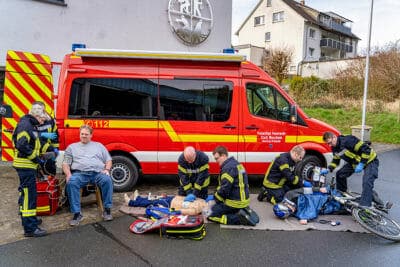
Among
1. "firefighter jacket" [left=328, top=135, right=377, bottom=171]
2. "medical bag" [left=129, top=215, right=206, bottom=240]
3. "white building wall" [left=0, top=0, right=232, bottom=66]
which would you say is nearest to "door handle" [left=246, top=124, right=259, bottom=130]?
"firefighter jacket" [left=328, top=135, right=377, bottom=171]

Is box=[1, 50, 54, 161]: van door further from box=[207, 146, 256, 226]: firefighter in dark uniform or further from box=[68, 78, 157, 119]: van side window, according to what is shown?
box=[207, 146, 256, 226]: firefighter in dark uniform

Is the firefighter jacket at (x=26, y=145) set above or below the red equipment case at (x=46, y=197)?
above

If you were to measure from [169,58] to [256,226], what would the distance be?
3516mm

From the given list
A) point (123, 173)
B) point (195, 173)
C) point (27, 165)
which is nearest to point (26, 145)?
point (27, 165)

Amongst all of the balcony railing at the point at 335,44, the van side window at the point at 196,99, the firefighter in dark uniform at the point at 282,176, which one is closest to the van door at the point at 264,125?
the van side window at the point at 196,99

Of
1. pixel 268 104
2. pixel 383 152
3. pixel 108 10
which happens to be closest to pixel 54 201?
pixel 268 104

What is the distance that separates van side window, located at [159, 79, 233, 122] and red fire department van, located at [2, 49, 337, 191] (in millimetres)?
20

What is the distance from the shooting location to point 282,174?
6.00 meters

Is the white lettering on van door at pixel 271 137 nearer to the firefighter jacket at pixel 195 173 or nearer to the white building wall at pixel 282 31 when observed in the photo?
the firefighter jacket at pixel 195 173

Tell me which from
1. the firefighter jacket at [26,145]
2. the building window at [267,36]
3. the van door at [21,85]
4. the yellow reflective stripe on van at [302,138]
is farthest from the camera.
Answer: the building window at [267,36]

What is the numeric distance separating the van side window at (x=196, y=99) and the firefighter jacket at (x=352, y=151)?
84.2 inches

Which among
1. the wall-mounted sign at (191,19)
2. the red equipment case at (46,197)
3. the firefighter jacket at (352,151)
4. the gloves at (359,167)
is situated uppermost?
the wall-mounted sign at (191,19)

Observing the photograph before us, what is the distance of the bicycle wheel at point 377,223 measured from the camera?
191 inches

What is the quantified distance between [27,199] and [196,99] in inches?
139
